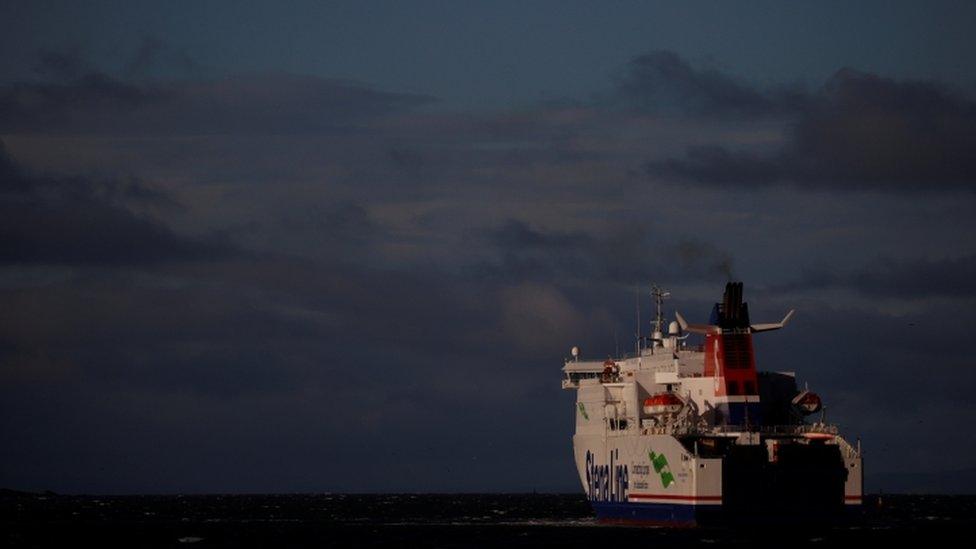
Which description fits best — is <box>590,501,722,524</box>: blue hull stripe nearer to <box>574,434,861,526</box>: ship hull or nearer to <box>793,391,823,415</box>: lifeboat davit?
<box>574,434,861,526</box>: ship hull

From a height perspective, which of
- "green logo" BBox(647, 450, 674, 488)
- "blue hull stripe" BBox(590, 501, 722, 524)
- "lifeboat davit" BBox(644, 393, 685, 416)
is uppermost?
"lifeboat davit" BBox(644, 393, 685, 416)

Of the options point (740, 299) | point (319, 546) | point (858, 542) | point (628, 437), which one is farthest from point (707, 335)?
point (319, 546)

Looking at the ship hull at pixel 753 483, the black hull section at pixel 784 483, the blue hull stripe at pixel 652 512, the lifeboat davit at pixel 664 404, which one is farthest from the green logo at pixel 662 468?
the black hull section at pixel 784 483

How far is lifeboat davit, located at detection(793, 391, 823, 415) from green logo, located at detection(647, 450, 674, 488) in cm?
759

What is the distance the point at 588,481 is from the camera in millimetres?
88625

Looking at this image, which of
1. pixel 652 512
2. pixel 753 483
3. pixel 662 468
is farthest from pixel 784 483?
pixel 652 512

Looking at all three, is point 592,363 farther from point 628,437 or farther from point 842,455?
point 842,455

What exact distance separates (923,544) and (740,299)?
14063mm

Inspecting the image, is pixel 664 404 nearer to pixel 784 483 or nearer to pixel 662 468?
pixel 662 468

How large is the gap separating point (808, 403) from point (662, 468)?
8.14 m

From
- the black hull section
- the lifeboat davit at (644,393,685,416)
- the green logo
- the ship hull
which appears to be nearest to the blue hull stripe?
the ship hull

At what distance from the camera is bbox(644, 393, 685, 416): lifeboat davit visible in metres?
75.5

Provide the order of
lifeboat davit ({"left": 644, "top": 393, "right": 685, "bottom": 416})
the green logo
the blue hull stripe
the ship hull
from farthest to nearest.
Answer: lifeboat davit ({"left": 644, "top": 393, "right": 685, "bottom": 416}), the green logo, the blue hull stripe, the ship hull

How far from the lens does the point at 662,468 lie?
7325 centimetres
